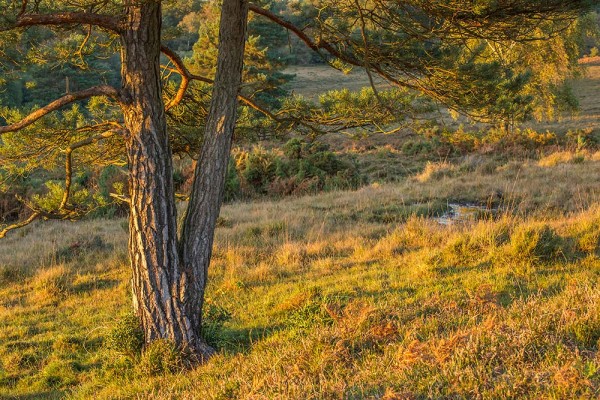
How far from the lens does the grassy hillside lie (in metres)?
3.47

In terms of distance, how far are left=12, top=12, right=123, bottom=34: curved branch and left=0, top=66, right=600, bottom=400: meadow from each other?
3.00m

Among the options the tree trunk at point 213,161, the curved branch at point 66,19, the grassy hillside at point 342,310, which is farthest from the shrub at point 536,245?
the curved branch at point 66,19

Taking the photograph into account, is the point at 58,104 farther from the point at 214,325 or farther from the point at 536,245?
the point at 536,245

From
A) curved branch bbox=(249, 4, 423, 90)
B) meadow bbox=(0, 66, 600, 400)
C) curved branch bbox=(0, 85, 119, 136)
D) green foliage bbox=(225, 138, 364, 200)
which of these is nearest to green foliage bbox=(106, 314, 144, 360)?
meadow bbox=(0, 66, 600, 400)

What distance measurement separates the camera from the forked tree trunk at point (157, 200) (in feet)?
17.0

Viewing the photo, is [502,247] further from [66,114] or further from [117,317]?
[66,114]

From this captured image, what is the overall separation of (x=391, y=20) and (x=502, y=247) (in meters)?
3.77

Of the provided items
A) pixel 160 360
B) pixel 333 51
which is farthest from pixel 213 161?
pixel 333 51

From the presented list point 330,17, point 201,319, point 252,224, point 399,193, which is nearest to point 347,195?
point 399,193

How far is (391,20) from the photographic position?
5.77 m

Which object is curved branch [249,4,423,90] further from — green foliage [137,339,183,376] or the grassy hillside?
green foliage [137,339,183,376]

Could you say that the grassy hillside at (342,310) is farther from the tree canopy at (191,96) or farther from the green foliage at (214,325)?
the tree canopy at (191,96)

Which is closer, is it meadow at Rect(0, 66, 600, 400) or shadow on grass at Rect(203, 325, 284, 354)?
meadow at Rect(0, 66, 600, 400)

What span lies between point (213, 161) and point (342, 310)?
2038 millimetres
